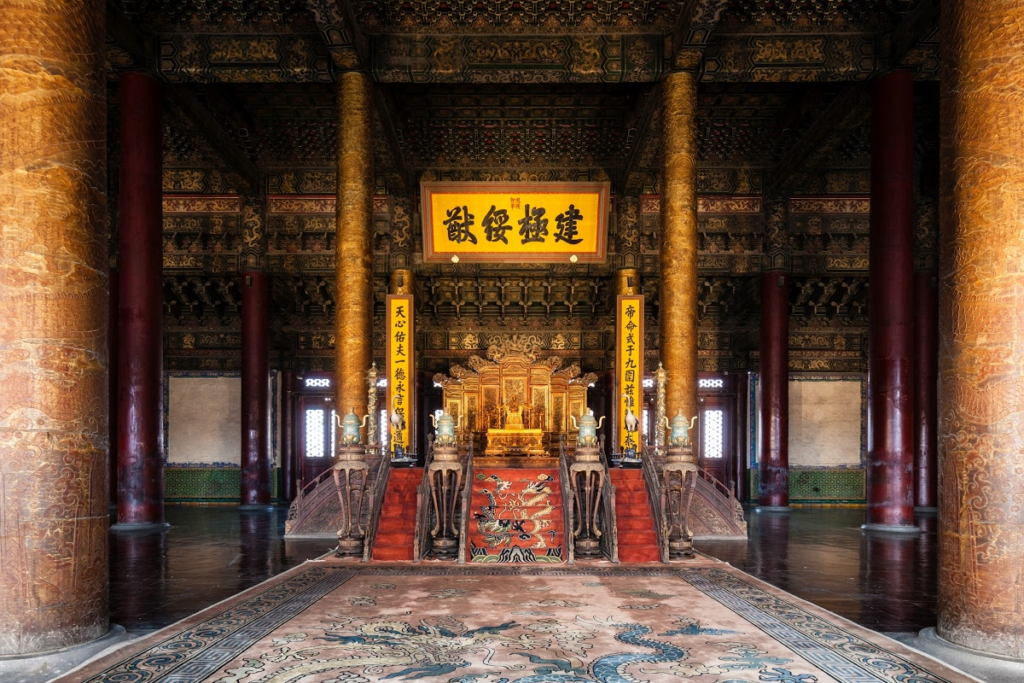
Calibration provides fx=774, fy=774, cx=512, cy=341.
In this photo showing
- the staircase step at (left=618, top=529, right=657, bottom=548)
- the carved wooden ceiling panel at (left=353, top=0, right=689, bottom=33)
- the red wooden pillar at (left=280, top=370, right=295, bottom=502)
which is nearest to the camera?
the staircase step at (left=618, top=529, right=657, bottom=548)

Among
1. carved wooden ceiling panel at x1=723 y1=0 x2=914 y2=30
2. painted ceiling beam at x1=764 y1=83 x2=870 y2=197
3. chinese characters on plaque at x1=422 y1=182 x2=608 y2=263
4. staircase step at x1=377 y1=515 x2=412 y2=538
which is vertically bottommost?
staircase step at x1=377 y1=515 x2=412 y2=538

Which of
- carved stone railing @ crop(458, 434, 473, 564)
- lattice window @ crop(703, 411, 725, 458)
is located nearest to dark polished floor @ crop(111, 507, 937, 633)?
carved stone railing @ crop(458, 434, 473, 564)

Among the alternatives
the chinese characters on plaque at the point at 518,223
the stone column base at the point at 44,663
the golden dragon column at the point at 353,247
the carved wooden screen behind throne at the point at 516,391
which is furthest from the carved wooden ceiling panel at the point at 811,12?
the stone column base at the point at 44,663

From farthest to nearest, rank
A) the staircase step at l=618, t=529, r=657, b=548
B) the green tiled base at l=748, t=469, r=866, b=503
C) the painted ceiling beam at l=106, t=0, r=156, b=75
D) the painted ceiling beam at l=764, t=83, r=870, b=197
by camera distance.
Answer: the green tiled base at l=748, t=469, r=866, b=503
the painted ceiling beam at l=764, t=83, r=870, b=197
the painted ceiling beam at l=106, t=0, r=156, b=75
the staircase step at l=618, t=529, r=657, b=548

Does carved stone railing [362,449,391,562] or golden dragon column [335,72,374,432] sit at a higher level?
golden dragon column [335,72,374,432]

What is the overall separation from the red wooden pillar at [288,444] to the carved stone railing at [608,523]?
29.5ft

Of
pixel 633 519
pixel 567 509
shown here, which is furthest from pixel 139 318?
pixel 633 519

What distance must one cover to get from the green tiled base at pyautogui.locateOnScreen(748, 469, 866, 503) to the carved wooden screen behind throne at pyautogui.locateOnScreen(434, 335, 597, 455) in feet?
12.2

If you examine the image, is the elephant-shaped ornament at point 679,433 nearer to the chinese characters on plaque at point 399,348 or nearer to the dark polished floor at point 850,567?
the dark polished floor at point 850,567

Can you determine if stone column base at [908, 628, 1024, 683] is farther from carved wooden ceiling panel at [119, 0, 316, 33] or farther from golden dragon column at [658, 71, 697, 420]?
carved wooden ceiling panel at [119, 0, 316, 33]

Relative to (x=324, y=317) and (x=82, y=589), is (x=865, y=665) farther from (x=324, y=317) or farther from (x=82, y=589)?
(x=324, y=317)

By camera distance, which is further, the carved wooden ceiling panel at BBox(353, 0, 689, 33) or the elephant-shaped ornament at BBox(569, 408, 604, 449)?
the carved wooden ceiling panel at BBox(353, 0, 689, 33)

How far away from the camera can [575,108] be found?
1154 cm

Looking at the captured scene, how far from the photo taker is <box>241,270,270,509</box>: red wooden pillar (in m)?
12.7
